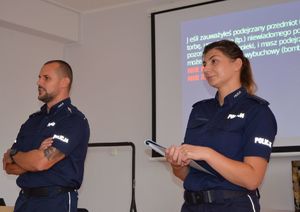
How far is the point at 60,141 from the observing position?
229cm

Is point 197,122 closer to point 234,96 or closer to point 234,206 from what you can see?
point 234,96

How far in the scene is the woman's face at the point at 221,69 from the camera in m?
1.81

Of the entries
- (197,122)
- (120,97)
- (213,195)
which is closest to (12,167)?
(197,122)

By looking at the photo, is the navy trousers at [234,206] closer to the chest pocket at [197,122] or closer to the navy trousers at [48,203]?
the chest pocket at [197,122]

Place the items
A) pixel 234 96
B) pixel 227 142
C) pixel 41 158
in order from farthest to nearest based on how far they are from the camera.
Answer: pixel 41 158 < pixel 234 96 < pixel 227 142

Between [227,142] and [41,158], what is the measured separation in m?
1.02

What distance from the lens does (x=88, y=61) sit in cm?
505

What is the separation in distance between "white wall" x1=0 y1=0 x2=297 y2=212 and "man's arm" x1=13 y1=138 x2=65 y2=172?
214cm

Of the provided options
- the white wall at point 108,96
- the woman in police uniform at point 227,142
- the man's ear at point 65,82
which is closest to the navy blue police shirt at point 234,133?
the woman in police uniform at point 227,142

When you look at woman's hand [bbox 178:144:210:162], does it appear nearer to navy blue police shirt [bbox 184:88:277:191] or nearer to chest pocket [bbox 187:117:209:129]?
navy blue police shirt [bbox 184:88:277:191]

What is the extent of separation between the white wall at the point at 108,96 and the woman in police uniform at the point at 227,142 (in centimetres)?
250

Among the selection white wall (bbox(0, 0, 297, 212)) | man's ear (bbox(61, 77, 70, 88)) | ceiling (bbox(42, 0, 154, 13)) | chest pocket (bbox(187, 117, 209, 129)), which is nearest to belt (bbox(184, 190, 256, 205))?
chest pocket (bbox(187, 117, 209, 129))

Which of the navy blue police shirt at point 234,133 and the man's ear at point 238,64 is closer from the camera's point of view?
the navy blue police shirt at point 234,133

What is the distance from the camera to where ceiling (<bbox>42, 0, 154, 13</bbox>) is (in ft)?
15.7
